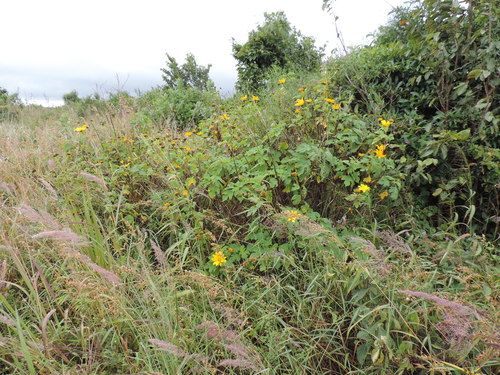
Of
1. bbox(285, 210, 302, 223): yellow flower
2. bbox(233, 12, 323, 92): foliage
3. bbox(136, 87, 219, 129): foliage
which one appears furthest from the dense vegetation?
bbox(233, 12, 323, 92): foliage

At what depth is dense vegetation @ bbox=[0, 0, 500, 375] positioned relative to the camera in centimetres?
137

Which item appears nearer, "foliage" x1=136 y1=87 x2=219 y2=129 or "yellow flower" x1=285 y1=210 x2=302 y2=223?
"yellow flower" x1=285 y1=210 x2=302 y2=223

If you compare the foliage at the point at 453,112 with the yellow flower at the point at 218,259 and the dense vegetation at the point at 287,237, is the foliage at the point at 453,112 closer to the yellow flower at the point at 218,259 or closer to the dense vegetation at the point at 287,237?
the dense vegetation at the point at 287,237

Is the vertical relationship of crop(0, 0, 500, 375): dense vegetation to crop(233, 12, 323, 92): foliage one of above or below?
below

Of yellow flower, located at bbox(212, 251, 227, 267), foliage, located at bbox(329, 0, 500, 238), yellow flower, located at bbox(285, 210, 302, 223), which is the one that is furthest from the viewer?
foliage, located at bbox(329, 0, 500, 238)

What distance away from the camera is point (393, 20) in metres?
4.82

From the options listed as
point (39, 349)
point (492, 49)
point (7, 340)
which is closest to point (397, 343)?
point (39, 349)

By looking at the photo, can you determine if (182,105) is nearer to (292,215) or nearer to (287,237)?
(287,237)

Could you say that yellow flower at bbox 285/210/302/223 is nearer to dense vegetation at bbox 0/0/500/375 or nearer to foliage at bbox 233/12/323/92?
dense vegetation at bbox 0/0/500/375

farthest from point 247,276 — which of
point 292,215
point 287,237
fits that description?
point 292,215

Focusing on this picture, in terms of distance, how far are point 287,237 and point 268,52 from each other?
7409mm

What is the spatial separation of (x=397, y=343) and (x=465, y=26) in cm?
290

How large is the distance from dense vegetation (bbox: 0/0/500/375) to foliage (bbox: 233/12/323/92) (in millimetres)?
4775

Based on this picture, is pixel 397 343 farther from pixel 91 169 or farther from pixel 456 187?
pixel 91 169
